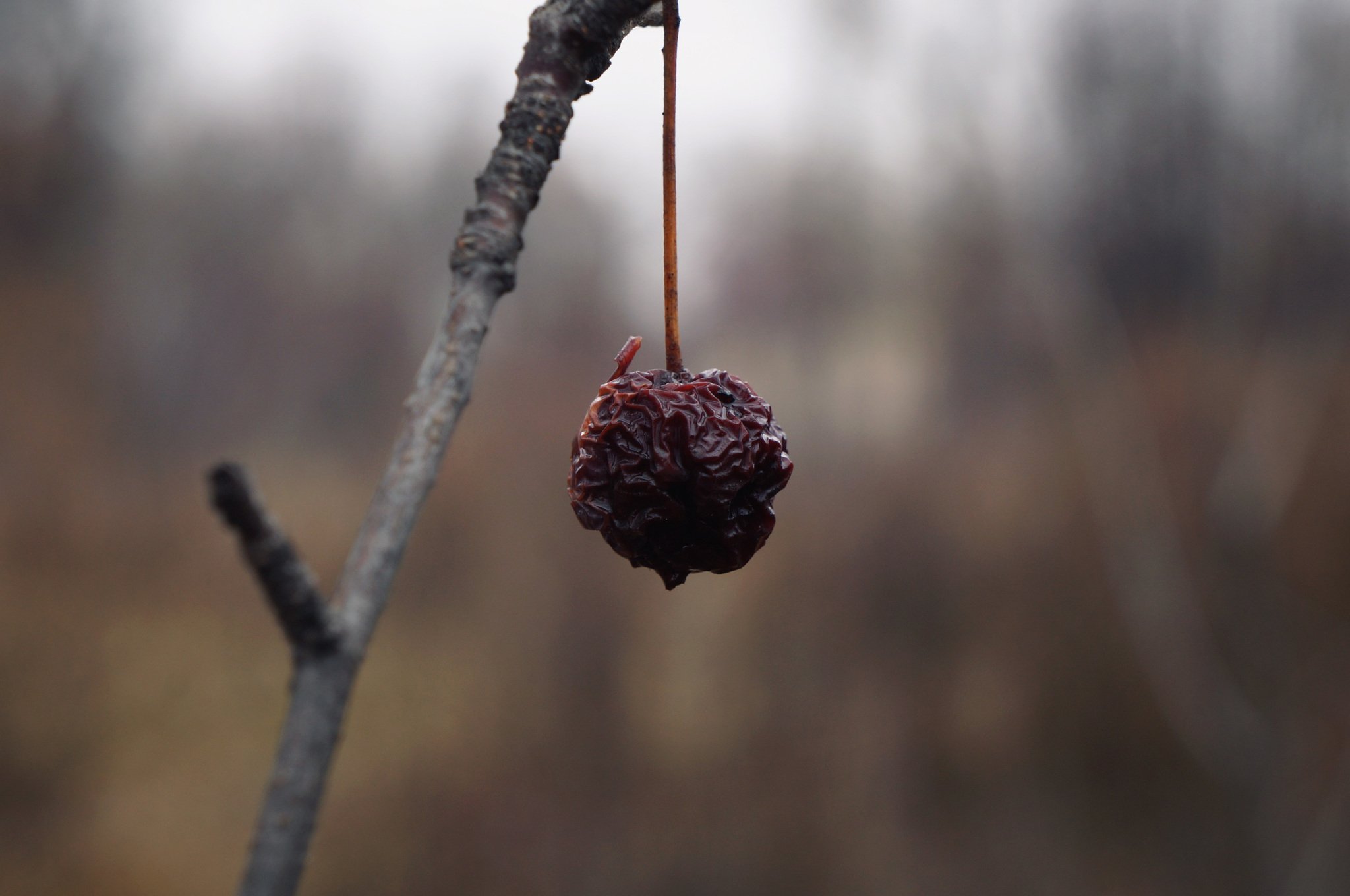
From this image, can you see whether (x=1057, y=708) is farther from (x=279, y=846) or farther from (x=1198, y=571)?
(x=279, y=846)

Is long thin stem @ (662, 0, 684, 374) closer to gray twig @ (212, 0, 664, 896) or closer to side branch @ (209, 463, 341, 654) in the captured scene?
gray twig @ (212, 0, 664, 896)

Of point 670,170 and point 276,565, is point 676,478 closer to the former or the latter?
point 670,170

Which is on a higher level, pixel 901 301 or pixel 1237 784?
pixel 901 301

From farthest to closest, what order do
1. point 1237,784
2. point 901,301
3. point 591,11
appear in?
point 901,301 < point 1237,784 < point 591,11

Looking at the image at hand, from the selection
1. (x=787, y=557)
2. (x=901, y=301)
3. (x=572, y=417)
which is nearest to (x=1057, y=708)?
(x=787, y=557)

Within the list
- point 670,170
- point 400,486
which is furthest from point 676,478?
point 400,486

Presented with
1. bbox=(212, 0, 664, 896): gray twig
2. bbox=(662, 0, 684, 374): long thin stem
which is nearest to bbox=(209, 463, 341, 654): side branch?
bbox=(212, 0, 664, 896): gray twig

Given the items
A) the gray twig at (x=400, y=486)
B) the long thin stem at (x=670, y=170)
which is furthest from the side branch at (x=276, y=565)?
the long thin stem at (x=670, y=170)
